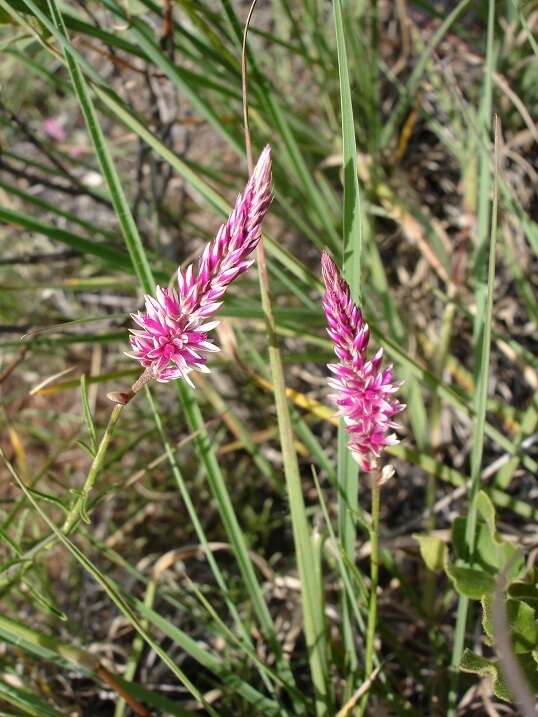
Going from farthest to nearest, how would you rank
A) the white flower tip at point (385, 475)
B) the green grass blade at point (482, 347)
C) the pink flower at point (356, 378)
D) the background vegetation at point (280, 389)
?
the background vegetation at point (280, 389), the green grass blade at point (482, 347), the white flower tip at point (385, 475), the pink flower at point (356, 378)

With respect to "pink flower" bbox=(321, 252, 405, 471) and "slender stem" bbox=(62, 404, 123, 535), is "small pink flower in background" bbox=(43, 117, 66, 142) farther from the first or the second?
"pink flower" bbox=(321, 252, 405, 471)

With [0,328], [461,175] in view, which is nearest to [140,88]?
[461,175]

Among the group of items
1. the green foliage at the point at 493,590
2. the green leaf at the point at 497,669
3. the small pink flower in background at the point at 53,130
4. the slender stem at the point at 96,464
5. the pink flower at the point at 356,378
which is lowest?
the green leaf at the point at 497,669

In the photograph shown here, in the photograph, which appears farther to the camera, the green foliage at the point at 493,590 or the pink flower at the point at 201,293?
the green foliage at the point at 493,590

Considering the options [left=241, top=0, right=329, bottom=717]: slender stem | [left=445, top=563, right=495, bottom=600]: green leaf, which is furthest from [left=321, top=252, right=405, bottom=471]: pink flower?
[left=445, top=563, right=495, bottom=600]: green leaf

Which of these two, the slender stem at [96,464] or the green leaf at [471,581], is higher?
the slender stem at [96,464]

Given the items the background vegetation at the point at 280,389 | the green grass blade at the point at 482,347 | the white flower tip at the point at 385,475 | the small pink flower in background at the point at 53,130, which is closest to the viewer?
the white flower tip at the point at 385,475

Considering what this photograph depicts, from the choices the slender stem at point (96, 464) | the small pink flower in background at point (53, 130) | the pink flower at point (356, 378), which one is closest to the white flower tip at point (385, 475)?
the pink flower at point (356, 378)

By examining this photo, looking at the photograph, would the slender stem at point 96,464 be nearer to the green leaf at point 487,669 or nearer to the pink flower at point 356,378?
the pink flower at point 356,378
